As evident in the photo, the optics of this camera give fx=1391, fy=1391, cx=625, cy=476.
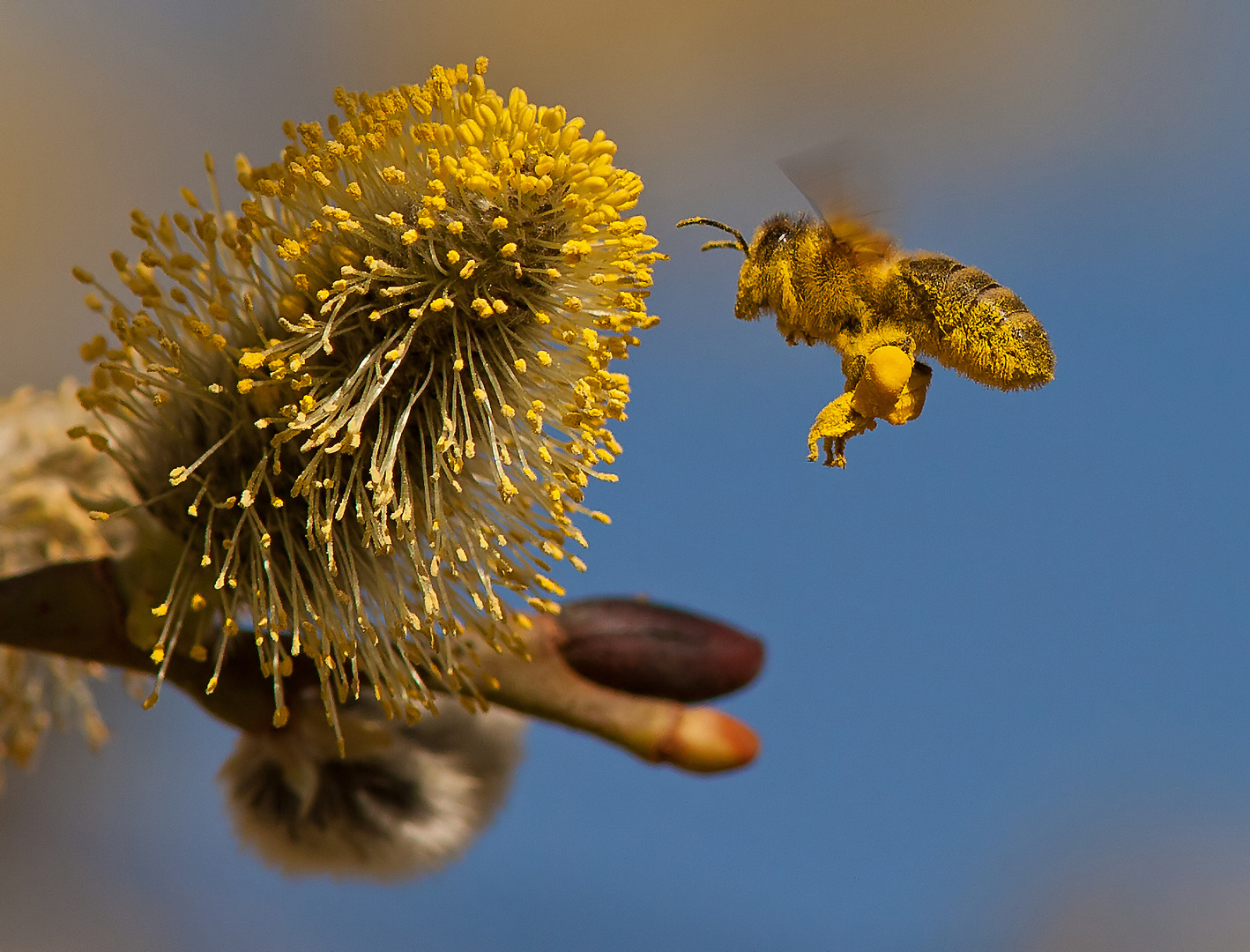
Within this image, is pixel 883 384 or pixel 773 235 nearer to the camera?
pixel 883 384

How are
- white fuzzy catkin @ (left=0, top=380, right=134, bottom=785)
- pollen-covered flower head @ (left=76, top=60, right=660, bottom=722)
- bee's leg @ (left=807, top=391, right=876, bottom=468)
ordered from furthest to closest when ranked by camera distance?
white fuzzy catkin @ (left=0, top=380, right=134, bottom=785) < pollen-covered flower head @ (left=76, top=60, right=660, bottom=722) < bee's leg @ (left=807, top=391, right=876, bottom=468)

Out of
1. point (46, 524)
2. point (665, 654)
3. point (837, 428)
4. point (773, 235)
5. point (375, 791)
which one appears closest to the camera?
point (837, 428)

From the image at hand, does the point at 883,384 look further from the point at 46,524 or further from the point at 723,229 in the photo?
the point at 46,524

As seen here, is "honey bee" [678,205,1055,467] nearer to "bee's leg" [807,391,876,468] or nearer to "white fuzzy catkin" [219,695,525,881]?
"bee's leg" [807,391,876,468]

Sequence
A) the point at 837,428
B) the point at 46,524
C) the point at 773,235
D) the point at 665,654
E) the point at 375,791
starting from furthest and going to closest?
the point at 375,791
the point at 46,524
the point at 665,654
the point at 773,235
the point at 837,428

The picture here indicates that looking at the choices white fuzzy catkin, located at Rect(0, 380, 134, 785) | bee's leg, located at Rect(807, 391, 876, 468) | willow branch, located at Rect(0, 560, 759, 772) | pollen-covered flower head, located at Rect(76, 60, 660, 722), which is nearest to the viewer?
bee's leg, located at Rect(807, 391, 876, 468)

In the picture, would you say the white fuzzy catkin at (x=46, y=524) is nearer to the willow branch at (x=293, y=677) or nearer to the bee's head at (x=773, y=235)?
the willow branch at (x=293, y=677)

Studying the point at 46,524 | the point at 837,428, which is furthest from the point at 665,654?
the point at 46,524

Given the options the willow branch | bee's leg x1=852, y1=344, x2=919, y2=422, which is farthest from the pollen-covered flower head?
bee's leg x1=852, y1=344, x2=919, y2=422

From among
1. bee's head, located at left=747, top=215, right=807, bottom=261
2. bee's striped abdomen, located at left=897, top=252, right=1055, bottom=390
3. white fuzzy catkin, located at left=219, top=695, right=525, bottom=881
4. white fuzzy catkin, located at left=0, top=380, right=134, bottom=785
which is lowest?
white fuzzy catkin, located at left=219, top=695, right=525, bottom=881
